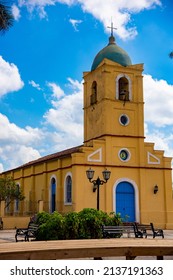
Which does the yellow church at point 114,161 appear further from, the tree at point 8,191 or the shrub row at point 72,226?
the shrub row at point 72,226

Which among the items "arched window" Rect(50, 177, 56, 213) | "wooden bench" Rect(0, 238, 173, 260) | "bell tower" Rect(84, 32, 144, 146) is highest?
"bell tower" Rect(84, 32, 144, 146)

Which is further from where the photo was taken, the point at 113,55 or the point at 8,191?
the point at 113,55

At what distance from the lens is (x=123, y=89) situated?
29797 mm

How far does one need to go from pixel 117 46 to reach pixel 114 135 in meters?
7.26

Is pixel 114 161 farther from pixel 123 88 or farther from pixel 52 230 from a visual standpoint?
pixel 52 230

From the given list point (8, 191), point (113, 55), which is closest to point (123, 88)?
point (113, 55)

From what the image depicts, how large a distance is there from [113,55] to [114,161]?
8002mm

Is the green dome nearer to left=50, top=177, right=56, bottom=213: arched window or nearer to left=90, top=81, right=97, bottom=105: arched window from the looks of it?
left=90, top=81, right=97, bottom=105: arched window

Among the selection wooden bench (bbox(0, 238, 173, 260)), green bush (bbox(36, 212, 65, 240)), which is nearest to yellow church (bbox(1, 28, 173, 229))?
green bush (bbox(36, 212, 65, 240))

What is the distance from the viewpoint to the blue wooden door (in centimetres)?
2756

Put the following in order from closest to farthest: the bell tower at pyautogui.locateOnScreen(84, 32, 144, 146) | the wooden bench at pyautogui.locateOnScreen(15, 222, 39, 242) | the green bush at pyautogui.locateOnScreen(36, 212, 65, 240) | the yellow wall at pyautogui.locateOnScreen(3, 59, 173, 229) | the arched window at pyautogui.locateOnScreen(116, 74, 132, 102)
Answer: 1. the green bush at pyautogui.locateOnScreen(36, 212, 65, 240)
2. the wooden bench at pyautogui.locateOnScreen(15, 222, 39, 242)
3. the yellow wall at pyautogui.locateOnScreen(3, 59, 173, 229)
4. the bell tower at pyautogui.locateOnScreen(84, 32, 144, 146)
5. the arched window at pyautogui.locateOnScreen(116, 74, 132, 102)

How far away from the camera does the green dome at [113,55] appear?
29761 millimetres

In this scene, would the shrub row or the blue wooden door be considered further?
the blue wooden door
